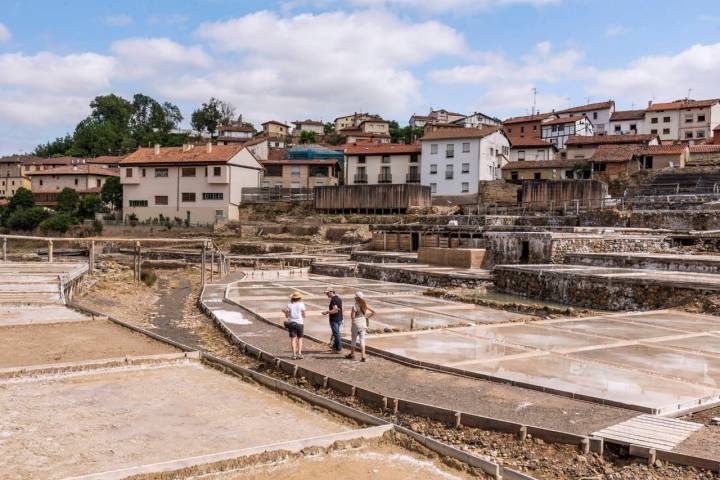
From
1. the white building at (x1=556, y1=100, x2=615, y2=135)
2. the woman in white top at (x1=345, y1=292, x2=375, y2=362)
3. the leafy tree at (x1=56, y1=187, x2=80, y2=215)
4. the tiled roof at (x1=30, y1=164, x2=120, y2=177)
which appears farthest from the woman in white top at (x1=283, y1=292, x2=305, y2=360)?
the white building at (x1=556, y1=100, x2=615, y2=135)

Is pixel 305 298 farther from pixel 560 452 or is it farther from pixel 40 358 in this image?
pixel 560 452

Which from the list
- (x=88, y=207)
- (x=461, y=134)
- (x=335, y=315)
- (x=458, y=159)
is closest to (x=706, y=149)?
(x=461, y=134)

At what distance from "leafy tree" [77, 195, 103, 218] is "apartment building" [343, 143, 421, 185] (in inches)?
1005

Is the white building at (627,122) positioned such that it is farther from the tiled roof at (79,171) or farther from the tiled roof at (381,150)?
the tiled roof at (79,171)

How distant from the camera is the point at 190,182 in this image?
5822 cm

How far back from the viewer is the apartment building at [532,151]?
63469mm

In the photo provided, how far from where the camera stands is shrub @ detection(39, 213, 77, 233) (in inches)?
2258

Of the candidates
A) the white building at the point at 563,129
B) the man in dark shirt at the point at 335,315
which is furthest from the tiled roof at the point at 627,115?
the man in dark shirt at the point at 335,315

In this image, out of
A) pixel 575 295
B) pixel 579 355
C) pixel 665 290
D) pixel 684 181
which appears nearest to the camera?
pixel 579 355

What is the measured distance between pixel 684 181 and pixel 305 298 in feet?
114

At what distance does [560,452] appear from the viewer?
6.92m

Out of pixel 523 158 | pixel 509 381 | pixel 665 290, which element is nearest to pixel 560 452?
pixel 509 381

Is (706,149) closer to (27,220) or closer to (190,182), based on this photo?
(190,182)

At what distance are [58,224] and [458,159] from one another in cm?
3731
